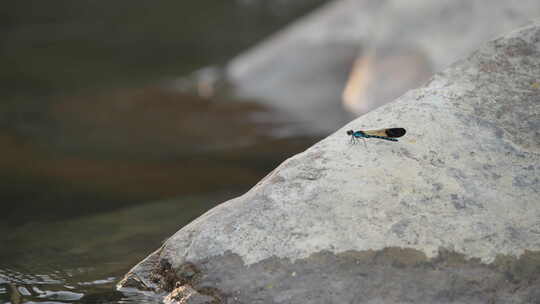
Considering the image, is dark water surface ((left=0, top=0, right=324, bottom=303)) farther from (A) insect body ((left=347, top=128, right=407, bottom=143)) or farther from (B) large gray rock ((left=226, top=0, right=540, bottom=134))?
(A) insect body ((left=347, top=128, right=407, bottom=143))

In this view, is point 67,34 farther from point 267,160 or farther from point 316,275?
point 316,275

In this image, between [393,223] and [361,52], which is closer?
[393,223]

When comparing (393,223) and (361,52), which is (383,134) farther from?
(361,52)

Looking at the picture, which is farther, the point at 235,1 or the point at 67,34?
the point at 235,1

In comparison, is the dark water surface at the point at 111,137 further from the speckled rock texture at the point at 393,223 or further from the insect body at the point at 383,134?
the insect body at the point at 383,134

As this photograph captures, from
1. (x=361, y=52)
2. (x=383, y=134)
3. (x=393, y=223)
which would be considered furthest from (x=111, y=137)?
(x=393, y=223)

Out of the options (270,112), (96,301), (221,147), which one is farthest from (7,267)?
(270,112)

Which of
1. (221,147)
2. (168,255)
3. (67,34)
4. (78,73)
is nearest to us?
(168,255)
